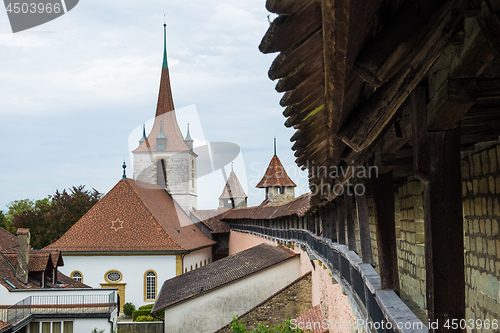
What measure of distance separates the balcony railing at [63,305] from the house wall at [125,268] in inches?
371

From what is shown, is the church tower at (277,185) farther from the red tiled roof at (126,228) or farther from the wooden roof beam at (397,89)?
the wooden roof beam at (397,89)

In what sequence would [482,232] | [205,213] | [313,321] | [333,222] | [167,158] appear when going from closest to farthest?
[482,232] → [333,222] → [313,321] → [167,158] → [205,213]

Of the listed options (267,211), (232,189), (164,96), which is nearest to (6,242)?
(267,211)

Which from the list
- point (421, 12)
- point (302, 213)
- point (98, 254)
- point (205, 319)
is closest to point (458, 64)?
point (421, 12)

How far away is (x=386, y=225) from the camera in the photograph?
4980mm

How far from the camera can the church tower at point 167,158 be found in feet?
162

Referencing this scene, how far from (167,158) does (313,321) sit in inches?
1377

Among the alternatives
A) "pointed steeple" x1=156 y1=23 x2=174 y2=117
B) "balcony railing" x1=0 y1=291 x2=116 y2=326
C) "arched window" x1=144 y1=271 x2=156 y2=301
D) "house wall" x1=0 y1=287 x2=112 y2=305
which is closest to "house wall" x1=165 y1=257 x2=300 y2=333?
"balcony railing" x1=0 y1=291 x2=116 y2=326

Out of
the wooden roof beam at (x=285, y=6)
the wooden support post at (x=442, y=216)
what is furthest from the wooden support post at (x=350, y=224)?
the wooden roof beam at (x=285, y=6)

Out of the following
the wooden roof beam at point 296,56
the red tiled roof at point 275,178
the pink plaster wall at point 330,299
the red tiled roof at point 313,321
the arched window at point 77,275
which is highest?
the red tiled roof at point 275,178

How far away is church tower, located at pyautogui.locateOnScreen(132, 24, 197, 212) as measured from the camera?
4925 cm

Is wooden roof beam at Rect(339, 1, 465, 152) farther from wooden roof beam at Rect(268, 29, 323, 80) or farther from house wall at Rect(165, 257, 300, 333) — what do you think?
house wall at Rect(165, 257, 300, 333)

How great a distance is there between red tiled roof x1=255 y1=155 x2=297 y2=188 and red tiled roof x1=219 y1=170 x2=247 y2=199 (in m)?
16.4

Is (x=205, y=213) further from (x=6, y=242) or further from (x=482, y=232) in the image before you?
(x=482, y=232)
